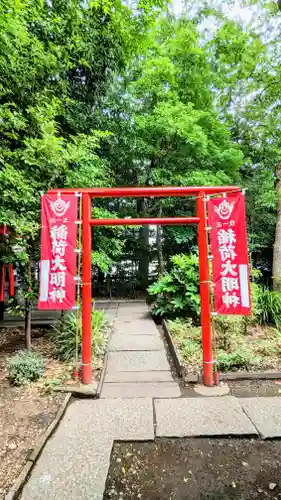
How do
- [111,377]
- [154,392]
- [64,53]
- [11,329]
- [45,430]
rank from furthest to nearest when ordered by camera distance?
[11,329], [64,53], [111,377], [154,392], [45,430]

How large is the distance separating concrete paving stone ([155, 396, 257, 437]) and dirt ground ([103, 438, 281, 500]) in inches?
3.5

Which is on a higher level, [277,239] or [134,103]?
[134,103]

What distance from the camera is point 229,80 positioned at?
841 cm

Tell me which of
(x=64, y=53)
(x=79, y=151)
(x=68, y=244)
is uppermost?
(x=64, y=53)

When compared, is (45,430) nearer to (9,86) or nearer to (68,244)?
(68,244)

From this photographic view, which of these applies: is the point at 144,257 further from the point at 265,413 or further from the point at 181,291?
the point at 265,413

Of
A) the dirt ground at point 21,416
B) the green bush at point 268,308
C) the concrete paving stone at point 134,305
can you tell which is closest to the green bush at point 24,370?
the dirt ground at point 21,416

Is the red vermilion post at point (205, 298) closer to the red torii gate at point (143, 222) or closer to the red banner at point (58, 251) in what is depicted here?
the red torii gate at point (143, 222)

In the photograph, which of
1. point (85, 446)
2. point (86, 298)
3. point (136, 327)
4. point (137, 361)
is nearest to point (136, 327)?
Result: point (136, 327)

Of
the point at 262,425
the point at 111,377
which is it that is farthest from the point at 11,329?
the point at 262,425

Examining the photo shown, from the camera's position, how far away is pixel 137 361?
15.0ft

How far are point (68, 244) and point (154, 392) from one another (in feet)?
7.38

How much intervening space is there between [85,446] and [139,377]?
1572 millimetres

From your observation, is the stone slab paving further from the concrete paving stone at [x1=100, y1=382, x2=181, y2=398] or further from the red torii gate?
the red torii gate
